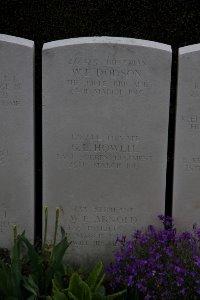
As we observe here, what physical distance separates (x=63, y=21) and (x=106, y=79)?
244 cm

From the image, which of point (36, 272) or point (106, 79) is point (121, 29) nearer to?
point (106, 79)

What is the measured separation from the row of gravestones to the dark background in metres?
2.17

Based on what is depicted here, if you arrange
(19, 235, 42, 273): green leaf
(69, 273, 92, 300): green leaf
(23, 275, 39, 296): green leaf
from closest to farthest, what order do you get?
1. (69, 273, 92, 300): green leaf
2. (23, 275, 39, 296): green leaf
3. (19, 235, 42, 273): green leaf

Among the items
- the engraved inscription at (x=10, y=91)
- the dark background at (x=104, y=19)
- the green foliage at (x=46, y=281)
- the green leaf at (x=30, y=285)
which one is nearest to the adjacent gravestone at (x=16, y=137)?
the engraved inscription at (x=10, y=91)

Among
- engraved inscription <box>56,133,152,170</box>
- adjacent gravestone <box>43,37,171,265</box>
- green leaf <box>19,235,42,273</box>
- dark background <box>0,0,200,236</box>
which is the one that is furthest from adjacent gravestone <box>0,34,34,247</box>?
dark background <box>0,0,200,236</box>

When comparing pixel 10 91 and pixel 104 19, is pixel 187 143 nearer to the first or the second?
pixel 10 91

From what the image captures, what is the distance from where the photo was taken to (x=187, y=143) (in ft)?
13.9

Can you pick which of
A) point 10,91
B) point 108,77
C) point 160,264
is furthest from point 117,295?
point 10,91

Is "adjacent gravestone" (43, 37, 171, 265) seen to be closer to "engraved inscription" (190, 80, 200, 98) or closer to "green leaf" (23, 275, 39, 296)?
"engraved inscription" (190, 80, 200, 98)

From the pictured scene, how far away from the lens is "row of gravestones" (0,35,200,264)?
4.03 meters

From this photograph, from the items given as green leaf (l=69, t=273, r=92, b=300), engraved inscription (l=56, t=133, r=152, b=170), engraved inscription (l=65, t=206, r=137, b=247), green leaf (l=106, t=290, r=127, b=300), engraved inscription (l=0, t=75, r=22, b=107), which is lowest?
green leaf (l=106, t=290, r=127, b=300)

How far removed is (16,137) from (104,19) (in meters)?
2.53

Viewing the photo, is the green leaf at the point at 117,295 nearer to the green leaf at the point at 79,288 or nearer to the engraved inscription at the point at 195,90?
the green leaf at the point at 79,288

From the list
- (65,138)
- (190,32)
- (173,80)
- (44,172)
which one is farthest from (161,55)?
(190,32)
